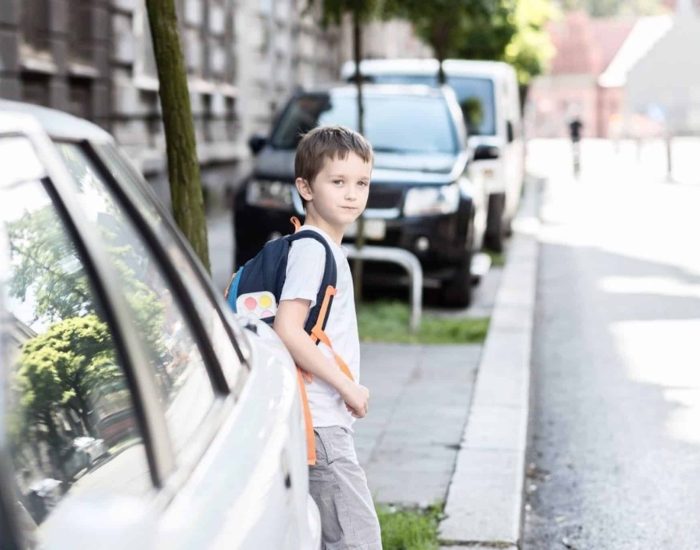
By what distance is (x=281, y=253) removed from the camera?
3.25 meters

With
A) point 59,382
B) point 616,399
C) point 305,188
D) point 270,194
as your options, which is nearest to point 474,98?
point 270,194

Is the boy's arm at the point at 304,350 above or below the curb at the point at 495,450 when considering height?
above

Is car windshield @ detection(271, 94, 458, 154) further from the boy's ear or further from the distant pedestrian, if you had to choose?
the distant pedestrian

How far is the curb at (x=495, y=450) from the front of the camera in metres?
5.12

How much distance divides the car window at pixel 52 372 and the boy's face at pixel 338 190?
3.41 ft

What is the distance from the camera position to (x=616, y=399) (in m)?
8.30

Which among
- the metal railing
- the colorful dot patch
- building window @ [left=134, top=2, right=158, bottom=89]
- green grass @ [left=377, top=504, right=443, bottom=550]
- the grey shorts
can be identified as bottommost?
green grass @ [left=377, top=504, right=443, bottom=550]

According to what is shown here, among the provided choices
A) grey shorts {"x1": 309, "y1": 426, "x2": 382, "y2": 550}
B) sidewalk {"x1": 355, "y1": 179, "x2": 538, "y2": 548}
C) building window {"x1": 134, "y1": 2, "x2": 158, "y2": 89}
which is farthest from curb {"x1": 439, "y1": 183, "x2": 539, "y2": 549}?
building window {"x1": 134, "y1": 2, "x2": 158, "y2": 89}

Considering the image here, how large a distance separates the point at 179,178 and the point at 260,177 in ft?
22.2

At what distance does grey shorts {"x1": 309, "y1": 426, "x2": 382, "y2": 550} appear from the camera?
10.7 feet

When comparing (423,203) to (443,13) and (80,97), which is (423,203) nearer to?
(80,97)

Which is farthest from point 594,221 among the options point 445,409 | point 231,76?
point 445,409

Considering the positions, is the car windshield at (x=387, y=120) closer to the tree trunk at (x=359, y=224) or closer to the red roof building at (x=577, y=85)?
the tree trunk at (x=359, y=224)

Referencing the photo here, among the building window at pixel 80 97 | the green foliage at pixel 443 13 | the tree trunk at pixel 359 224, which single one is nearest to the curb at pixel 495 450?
the tree trunk at pixel 359 224
